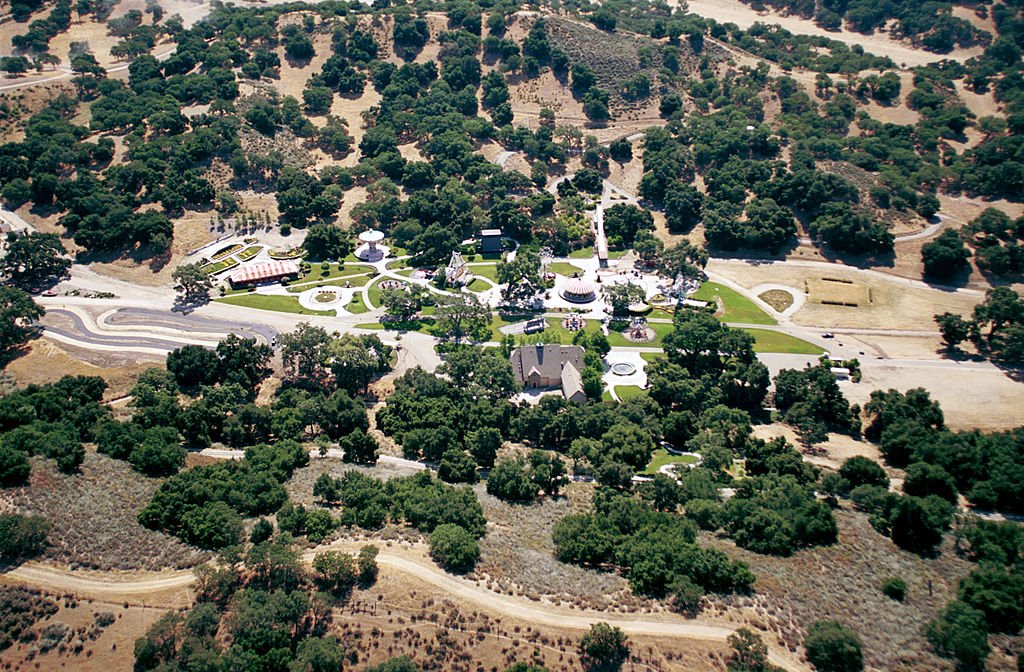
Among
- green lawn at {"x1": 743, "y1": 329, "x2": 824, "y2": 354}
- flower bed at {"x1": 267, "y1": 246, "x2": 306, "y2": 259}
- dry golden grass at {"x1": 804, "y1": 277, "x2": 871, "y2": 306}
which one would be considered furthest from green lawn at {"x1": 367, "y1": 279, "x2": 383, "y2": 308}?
dry golden grass at {"x1": 804, "y1": 277, "x2": 871, "y2": 306}

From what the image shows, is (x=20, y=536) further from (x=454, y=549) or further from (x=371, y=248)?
(x=371, y=248)

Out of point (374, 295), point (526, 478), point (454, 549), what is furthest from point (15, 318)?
point (454, 549)

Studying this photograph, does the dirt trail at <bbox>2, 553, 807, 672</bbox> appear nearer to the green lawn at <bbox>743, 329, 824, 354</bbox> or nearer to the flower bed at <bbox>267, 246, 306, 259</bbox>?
the green lawn at <bbox>743, 329, 824, 354</bbox>

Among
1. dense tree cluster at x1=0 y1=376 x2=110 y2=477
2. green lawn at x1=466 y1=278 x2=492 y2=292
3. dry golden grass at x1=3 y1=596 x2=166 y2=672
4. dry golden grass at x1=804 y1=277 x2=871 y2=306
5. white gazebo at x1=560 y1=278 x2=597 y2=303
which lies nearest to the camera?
dry golden grass at x1=3 y1=596 x2=166 y2=672

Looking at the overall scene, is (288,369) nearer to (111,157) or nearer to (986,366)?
(111,157)

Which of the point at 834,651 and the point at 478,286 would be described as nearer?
the point at 834,651
